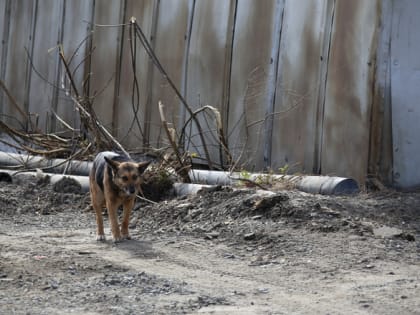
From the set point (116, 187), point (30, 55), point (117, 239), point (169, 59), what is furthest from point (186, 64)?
point (117, 239)

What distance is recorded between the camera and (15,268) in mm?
8102

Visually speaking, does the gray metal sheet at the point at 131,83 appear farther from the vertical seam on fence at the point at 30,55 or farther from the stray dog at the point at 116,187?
the stray dog at the point at 116,187

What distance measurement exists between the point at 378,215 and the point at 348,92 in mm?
2601

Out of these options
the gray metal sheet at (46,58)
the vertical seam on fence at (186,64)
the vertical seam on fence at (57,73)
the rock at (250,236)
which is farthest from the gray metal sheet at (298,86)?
the gray metal sheet at (46,58)

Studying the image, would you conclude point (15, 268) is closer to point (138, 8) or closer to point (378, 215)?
point (378, 215)

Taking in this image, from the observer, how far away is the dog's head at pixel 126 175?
9906 mm

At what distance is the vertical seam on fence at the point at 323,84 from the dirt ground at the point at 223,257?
1.42 meters

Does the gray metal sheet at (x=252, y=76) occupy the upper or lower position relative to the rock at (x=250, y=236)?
upper

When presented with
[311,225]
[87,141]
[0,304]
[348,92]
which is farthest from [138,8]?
[0,304]

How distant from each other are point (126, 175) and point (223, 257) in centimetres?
158

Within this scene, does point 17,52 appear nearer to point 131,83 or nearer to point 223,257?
point 131,83

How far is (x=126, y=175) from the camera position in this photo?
9906 millimetres

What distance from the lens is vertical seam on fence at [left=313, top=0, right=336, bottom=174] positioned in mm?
12828

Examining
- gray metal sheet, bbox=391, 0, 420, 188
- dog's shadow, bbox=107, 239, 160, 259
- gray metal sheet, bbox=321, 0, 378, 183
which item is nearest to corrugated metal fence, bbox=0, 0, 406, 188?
gray metal sheet, bbox=321, 0, 378, 183
